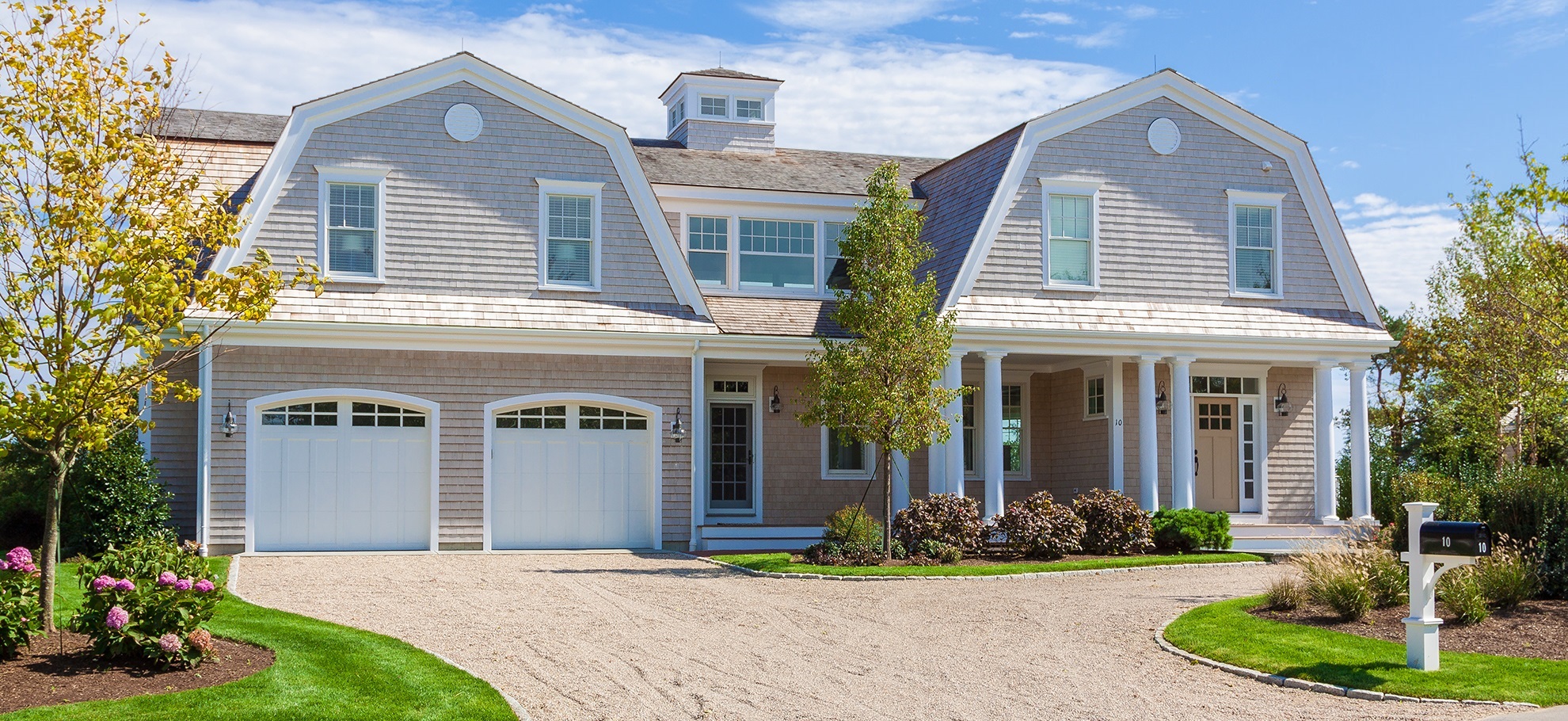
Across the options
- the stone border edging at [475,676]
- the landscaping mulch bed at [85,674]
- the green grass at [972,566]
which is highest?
the landscaping mulch bed at [85,674]

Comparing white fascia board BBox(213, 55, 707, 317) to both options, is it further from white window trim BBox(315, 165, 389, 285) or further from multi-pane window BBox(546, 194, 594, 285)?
multi-pane window BBox(546, 194, 594, 285)

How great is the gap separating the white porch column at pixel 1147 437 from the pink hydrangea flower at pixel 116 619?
1462 centimetres

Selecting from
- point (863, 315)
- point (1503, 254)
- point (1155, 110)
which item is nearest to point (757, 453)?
point (863, 315)

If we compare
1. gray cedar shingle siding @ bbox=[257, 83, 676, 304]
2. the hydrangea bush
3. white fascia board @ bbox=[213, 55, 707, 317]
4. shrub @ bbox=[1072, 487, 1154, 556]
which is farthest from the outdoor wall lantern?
the hydrangea bush

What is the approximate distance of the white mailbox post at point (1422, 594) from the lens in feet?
31.8

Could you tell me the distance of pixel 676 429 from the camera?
62.9 feet

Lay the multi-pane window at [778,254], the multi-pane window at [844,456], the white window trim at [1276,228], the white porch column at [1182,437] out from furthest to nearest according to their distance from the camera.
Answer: the multi-pane window at [844,456] < the multi-pane window at [778,254] < the white window trim at [1276,228] < the white porch column at [1182,437]

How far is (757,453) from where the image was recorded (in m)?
21.1

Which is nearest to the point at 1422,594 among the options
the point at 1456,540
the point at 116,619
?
the point at 1456,540

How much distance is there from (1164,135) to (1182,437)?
4.67 m

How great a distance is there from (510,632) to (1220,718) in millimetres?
5631

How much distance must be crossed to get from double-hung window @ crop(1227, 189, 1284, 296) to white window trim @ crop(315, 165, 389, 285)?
12.8 meters

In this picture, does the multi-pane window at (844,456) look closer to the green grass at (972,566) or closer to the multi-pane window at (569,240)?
the green grass at (972,566)

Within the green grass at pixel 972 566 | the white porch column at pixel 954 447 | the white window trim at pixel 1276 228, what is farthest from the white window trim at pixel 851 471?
the white window trim at pixel 1276 228
